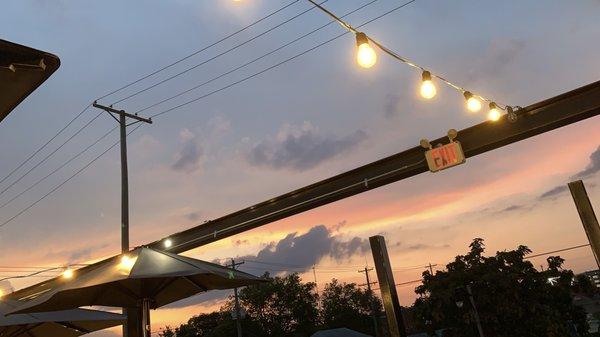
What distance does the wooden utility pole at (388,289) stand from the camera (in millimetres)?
7953

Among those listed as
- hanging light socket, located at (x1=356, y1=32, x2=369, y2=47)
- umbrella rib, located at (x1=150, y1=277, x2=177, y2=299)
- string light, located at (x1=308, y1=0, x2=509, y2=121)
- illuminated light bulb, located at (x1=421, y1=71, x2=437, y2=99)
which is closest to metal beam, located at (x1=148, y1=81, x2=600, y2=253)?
string light, located at (x1=308, y1=0, x2=509, y2=121)

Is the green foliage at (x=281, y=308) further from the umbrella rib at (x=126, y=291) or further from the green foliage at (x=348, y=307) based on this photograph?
the umbrella rib at (x=126, y=291)

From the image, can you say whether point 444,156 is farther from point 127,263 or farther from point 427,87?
point 127,263

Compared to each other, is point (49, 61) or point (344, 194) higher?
point (344, 194)

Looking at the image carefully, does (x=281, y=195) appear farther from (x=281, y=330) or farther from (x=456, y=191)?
(x=281, y=330)

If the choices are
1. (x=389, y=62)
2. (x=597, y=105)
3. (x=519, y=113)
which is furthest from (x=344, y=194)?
(x=597, y=105)

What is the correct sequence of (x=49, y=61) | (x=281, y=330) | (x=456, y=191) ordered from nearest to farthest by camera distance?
1. (x=49, y=61)
2. (x=456, y=191)
3. (x=281, y=330)

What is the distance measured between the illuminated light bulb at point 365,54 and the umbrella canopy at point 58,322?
20.5ft

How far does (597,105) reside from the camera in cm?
741

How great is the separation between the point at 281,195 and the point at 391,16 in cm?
472

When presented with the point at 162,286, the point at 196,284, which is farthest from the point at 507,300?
the point at 162,286

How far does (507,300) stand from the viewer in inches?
642

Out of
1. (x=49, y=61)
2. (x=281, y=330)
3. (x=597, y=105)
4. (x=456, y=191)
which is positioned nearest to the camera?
(x=49, y=61)

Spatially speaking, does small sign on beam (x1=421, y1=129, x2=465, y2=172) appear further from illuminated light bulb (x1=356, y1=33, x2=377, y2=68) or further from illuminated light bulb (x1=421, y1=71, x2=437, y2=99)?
illuminated light bulb (x1=356, y1=33, x2=377, y2=68)
